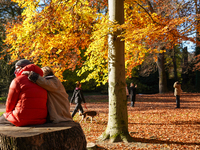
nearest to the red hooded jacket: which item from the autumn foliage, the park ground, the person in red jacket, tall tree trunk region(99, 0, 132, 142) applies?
the person in red jacket

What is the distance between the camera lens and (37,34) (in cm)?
752

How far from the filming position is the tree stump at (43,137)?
→ 2809 mm

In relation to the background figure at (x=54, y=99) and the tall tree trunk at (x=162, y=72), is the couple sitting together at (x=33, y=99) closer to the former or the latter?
the background figure at (x=54, y=99)

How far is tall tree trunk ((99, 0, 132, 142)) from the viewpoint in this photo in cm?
598

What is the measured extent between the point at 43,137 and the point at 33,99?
593 millimetres

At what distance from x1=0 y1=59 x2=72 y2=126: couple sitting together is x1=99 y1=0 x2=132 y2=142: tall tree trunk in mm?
2626

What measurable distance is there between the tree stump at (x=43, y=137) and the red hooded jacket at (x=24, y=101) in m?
0.14

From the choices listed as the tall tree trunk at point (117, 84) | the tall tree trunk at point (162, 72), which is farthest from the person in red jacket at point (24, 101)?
the tall tree trunk at point (162, 72)

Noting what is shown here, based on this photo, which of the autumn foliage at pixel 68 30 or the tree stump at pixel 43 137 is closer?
the tree stump at pixel 43 137

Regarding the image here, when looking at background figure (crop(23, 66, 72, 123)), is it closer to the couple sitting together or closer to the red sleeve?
the couple sitting together

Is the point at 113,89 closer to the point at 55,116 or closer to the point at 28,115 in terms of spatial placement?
the point at 55,116

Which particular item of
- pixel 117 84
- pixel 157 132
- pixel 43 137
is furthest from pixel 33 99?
pixel 157 132

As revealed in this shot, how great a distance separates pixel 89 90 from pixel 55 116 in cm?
2575

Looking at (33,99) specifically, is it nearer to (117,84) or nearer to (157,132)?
(117,84)
